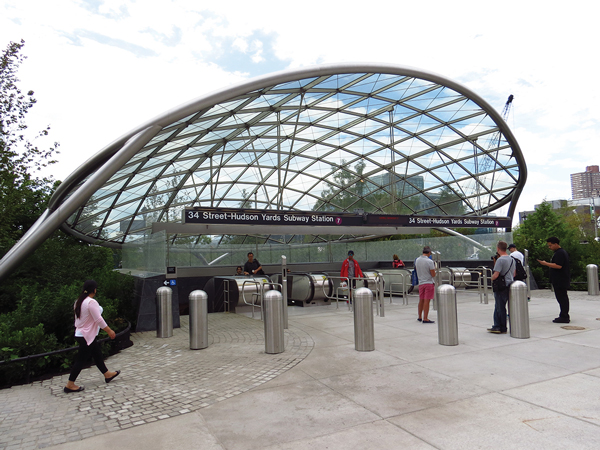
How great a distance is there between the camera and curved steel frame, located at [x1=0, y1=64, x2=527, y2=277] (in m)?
15.3

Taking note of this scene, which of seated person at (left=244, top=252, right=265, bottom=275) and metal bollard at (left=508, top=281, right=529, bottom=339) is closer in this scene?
metal bollard at (left=508, top=281, right=529, bottom=339)

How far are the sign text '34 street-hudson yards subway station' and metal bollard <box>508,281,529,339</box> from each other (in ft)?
25.1

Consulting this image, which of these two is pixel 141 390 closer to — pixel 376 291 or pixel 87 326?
pixel 87 326

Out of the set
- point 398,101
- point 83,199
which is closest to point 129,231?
point 83,199

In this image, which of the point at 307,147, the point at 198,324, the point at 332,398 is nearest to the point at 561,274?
the point at 332,398

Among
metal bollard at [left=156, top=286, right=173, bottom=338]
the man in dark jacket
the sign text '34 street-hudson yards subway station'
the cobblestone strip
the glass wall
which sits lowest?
the cobblestone strip

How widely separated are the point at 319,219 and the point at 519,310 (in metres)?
7.94

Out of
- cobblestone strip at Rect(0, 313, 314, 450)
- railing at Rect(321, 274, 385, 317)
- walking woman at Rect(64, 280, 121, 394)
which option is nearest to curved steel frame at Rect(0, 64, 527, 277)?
railing at Rect(321, 274, 385, 317)

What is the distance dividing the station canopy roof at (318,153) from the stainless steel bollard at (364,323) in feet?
30.9

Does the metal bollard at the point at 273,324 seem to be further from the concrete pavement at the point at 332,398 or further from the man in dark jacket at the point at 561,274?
the man in dark jacket at the point at 561,274

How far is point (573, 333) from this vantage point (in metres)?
9.19

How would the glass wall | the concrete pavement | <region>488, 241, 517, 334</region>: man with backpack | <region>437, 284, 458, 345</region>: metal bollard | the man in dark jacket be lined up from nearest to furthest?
the concrete pavement, <region>437, 284, 458, 345</region>: metal bollard, <region>488, 241, 517, 334</region>: man with backpack, the man in dark jacket, the glass wall

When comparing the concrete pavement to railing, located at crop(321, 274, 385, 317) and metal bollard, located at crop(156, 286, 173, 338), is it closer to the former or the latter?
metal bollard, located at crop(156, 286, 173, 338)

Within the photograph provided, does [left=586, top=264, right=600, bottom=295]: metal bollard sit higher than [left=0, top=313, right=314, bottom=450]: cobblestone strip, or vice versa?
[left=586, top=264, right=600, bottom=295]: metal bollard
